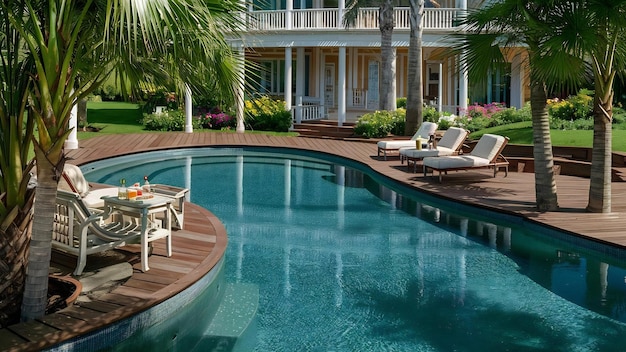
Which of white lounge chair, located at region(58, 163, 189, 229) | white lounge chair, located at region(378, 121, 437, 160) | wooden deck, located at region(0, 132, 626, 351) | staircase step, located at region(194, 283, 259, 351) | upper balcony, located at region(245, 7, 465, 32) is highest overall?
upper balcony, located at region(245, 7, 465, 32)

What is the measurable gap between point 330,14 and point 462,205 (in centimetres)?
1617

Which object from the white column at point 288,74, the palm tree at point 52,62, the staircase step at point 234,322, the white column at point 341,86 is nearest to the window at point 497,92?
the white column at point 341,86

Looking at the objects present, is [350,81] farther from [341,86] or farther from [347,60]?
[341,86]

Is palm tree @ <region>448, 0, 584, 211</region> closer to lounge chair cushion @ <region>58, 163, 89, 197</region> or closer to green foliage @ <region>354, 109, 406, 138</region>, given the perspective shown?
lounge chair cushion @ <region>58, 163, 89, 197</region>

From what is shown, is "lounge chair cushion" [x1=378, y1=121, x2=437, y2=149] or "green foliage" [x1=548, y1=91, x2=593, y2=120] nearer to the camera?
"lounge chair cushion" [x1=378, y1=121, x2=437, y2=149]

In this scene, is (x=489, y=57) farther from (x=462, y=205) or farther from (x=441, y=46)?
(x=441, y=46)

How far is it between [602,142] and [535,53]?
5.96 ft

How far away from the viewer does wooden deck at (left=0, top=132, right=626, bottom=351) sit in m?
6.53

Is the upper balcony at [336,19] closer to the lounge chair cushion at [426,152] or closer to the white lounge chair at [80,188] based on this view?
the lounge chair cushion at [426,152]

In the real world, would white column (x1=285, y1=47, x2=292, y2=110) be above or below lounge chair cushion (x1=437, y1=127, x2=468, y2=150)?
above

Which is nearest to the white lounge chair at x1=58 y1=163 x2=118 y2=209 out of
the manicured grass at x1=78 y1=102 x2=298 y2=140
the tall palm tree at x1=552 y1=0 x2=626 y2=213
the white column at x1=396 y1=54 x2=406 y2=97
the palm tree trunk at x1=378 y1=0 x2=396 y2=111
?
the tall palm tree at x1=552 y1=0 x2=626 y2=213

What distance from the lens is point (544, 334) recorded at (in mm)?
7402

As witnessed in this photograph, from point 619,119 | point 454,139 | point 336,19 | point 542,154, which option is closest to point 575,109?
point 619,119

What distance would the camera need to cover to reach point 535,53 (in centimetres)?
1127
